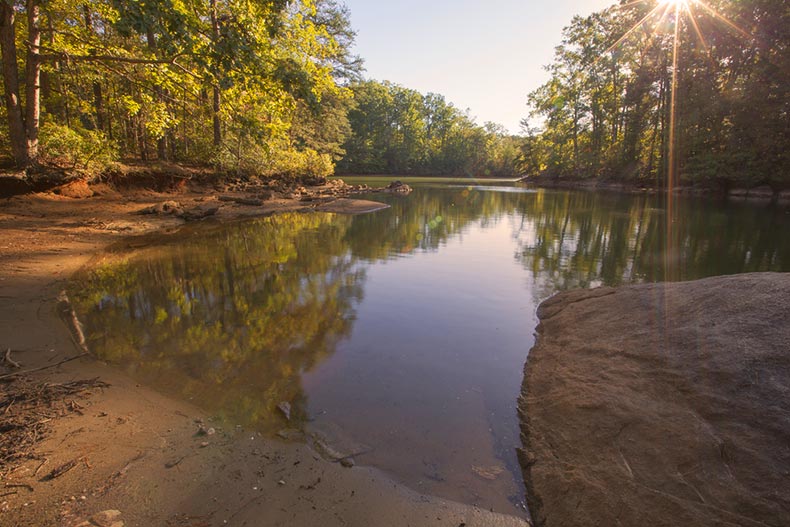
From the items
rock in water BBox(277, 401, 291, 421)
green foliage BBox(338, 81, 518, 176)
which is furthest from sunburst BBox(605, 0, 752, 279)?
green foliage BBox(338, 81, 518, 176)

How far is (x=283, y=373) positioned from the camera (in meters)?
Result: 4.16

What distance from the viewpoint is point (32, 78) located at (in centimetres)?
1053

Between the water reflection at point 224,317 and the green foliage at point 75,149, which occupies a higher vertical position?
the green foliage at point 75,149

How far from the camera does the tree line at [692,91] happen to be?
24531mm

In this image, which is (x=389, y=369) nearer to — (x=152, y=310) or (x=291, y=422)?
(x=291, y=422)

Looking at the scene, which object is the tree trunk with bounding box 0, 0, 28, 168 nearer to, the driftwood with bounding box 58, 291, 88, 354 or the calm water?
the calm water

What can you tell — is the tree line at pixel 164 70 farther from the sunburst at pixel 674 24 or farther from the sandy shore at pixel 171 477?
the sunburst at pixel 674 24

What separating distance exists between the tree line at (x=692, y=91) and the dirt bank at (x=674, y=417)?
30.1 metres

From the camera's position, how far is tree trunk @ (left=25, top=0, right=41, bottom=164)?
33.5ft

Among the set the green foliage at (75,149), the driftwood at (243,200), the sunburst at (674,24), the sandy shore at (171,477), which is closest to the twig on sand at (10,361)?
the sandy shore at (171,477)

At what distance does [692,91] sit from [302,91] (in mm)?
33245

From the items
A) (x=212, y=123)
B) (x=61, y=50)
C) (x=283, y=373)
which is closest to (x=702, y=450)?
(x=283, y=373)

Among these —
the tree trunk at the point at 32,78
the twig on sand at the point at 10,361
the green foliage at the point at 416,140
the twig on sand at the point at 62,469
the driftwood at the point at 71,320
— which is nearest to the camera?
the twig on sand at the point at 62,469

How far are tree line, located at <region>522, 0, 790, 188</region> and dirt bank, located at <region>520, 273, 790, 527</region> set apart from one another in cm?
3005
